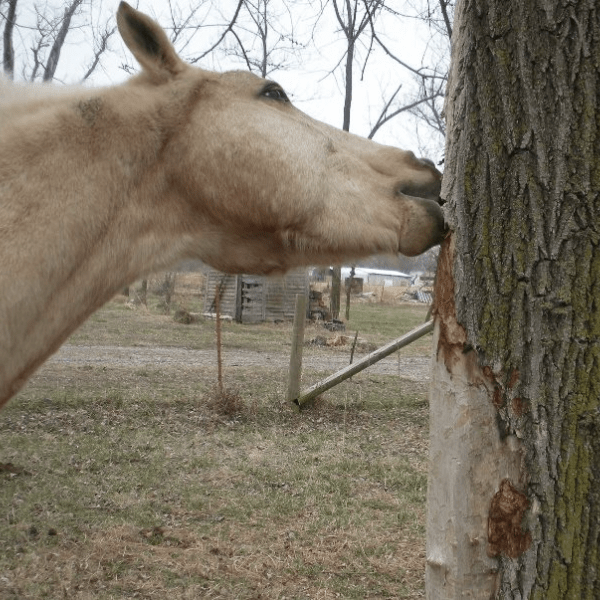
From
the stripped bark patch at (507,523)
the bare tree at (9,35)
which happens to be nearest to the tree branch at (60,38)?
the bare tree at (9,35)

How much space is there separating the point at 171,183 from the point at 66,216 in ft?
1.34

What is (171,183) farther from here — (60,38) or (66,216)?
(60,38)

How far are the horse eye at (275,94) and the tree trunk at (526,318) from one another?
2.46 ft

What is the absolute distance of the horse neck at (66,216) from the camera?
2.04m

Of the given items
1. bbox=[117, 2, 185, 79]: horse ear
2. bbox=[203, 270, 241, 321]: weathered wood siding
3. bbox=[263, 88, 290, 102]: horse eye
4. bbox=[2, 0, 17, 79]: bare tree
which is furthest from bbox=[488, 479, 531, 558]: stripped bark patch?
bbox=[203, 270, 241, 321]: weathered wood siding

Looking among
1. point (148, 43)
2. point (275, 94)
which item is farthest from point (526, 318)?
point (148, 43)

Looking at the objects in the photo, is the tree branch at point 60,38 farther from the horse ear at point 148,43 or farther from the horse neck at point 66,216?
the horse neck at point 66,216

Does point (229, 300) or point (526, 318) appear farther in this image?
point (229, 300)

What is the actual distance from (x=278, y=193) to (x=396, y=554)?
11.2 ft

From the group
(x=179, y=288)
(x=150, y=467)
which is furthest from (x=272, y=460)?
(x=179, y=288)

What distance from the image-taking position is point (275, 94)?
249 cm

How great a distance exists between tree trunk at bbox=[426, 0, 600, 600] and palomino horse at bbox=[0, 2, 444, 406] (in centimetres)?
32

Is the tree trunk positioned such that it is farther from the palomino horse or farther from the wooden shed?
the wooden shed

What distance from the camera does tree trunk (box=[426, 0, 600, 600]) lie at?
1863mm
